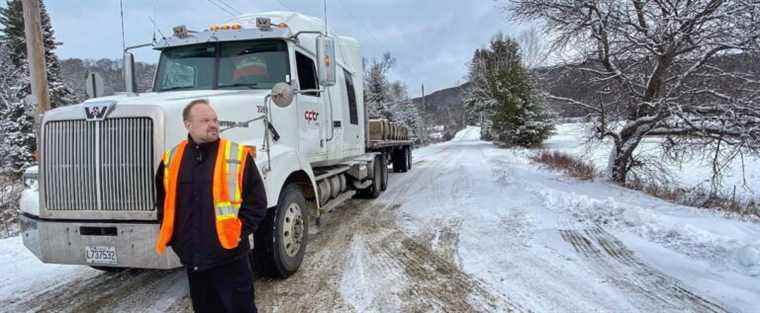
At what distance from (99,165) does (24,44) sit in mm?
27159

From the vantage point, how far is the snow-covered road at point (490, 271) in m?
3.63

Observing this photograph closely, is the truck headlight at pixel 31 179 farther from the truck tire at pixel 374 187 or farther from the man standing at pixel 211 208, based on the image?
the truck tire at pixel 374 187

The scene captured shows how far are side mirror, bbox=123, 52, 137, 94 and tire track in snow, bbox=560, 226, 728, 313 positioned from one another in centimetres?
605

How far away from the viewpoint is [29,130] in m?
21.5

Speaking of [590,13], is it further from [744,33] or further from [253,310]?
[253,310]

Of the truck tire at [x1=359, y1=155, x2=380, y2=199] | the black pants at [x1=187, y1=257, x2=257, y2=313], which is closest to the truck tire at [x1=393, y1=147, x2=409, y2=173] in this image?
the truck tire at [x1=359, y1=155, x2=380, y2=199]

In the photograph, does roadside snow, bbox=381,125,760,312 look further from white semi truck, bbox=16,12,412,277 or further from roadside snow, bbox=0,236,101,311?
roadside snow, bbox=0,236,101,311

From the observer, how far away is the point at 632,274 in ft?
13.6

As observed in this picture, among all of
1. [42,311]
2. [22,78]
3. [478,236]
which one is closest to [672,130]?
[478,236]

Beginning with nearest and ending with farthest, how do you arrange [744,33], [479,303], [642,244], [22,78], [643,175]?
1. [479,303]
2. [642,244]
3. [744,33]
4. [643,175]
5. [22,78]

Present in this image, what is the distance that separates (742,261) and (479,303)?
2.86 m

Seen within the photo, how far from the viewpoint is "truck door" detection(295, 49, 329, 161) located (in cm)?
521

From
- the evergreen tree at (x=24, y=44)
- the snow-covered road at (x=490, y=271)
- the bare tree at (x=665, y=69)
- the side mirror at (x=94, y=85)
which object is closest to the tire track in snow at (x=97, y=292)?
the snow-covered road at (x=490, y=271)

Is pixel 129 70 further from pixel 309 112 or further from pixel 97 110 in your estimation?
pixel 97 110
